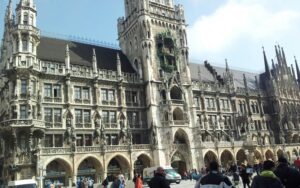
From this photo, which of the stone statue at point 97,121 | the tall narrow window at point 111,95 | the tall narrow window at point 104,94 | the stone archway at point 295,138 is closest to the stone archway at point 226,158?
the stone archway at point 295,138

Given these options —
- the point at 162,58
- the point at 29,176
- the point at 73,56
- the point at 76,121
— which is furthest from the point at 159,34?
the point at 29,176

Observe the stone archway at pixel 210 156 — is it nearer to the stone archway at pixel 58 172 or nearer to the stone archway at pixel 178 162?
the stone archway at pixel 178 162

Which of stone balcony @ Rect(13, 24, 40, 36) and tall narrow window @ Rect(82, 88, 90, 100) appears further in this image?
tall narrow window @ Rect(82, 88, 90, 100)

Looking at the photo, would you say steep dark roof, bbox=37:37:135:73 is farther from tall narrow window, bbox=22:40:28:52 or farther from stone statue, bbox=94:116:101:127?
stone statue, bbox=94:116:101:127

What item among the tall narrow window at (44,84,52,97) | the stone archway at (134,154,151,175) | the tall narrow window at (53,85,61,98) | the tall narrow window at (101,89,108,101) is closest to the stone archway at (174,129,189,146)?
the stone archway at (134,154,151,175)

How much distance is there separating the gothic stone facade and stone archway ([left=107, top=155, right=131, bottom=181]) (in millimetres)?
134

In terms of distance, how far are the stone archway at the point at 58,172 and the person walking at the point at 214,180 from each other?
33.8m

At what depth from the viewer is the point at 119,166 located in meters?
45.0

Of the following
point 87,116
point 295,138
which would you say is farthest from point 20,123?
point 295,138

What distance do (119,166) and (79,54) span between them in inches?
665

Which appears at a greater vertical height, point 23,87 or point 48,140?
point 23,87

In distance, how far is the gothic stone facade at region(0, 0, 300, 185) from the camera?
3909 cm

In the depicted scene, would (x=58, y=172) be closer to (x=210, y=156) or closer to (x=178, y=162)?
(x=178, y=162)

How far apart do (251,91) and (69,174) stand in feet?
132
